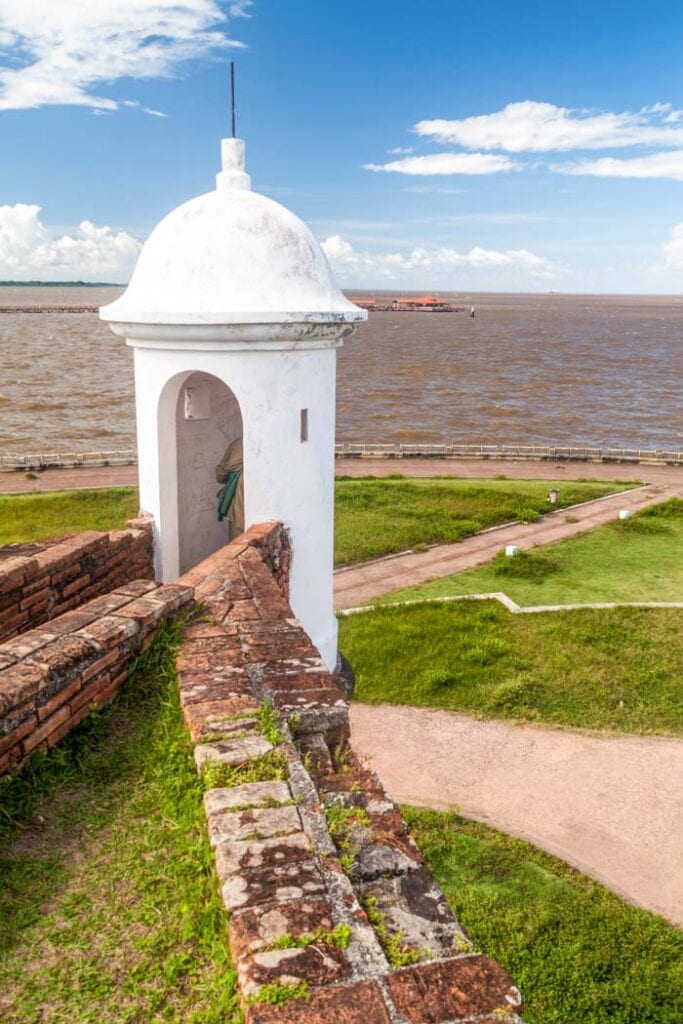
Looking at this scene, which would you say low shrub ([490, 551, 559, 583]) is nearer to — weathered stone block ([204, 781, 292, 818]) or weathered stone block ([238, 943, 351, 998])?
weathered stone block ([204, 781, 292, 818])

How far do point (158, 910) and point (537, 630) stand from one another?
35.0 feet

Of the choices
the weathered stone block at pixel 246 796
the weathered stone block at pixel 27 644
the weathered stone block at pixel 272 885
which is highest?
the weathered stone block at pixel 27 644

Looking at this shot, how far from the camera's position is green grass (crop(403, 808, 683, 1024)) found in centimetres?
621

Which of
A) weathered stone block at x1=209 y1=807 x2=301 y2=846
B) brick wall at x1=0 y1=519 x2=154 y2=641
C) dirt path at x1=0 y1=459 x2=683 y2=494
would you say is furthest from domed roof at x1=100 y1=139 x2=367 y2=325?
dirt path at x1=0 y1=459 x2=683 y2=494

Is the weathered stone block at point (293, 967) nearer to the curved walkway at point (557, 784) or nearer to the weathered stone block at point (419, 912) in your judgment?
the weathered stone block at point (419, 912)

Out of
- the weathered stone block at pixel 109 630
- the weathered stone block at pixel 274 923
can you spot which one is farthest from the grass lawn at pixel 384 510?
the weathered stone block at pixel 274 923

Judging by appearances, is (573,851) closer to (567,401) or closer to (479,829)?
(479,829)

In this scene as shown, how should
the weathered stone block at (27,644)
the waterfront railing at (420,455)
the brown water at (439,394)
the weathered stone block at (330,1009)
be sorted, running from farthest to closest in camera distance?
the brown water at (439,394)
the waterfront railing at (420,455)
the weathered stone block at (27,644)
the weathered stone block at (330,1009)

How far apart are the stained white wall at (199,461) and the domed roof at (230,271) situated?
1.76m

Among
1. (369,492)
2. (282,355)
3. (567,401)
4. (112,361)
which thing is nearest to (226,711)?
(282,355)

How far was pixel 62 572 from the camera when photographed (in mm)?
5477

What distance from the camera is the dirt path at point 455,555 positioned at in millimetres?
15203

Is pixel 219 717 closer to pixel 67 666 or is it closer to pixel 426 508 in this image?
pixel 67 666

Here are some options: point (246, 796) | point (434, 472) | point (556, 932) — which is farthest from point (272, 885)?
point (434, 472)
